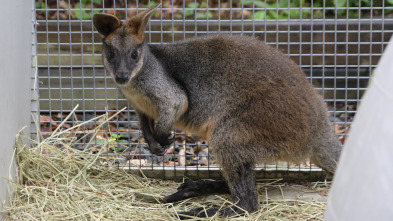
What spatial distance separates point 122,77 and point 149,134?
31.0 inches

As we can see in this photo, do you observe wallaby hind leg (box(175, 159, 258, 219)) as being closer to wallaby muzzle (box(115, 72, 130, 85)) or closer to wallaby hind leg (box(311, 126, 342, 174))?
wallaby hind leg (box(311, 126, 342, 174))

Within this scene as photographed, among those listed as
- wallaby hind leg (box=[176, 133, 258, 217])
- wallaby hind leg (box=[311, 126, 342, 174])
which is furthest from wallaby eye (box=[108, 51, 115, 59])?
wallaby hind leg (box=[311, 126, 342, 174])

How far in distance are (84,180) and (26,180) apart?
460 mm

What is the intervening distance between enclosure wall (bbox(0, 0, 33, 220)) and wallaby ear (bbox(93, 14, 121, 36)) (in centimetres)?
64

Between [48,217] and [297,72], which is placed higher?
[297,72]

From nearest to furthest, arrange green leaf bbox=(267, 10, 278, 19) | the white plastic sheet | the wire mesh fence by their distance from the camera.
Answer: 1. the white plastic sheet
2. the wire mesh fence
3. green leaf bbox=(267, 10, 278, 19)

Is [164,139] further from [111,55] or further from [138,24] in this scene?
[138,24]

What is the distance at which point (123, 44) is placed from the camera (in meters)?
4.77

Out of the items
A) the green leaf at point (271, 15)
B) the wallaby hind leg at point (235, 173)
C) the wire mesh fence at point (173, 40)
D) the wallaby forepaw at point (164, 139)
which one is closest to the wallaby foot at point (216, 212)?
the wallaby hind leg at point (235, 173)

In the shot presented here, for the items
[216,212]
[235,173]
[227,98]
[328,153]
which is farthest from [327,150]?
[216,212]

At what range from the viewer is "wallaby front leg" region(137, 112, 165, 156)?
519 cm

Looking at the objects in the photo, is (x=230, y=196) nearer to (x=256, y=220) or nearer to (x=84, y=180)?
(x=256, y=220)

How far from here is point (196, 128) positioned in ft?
16.5

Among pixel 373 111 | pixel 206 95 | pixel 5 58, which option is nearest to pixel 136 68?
pixel 206 95
